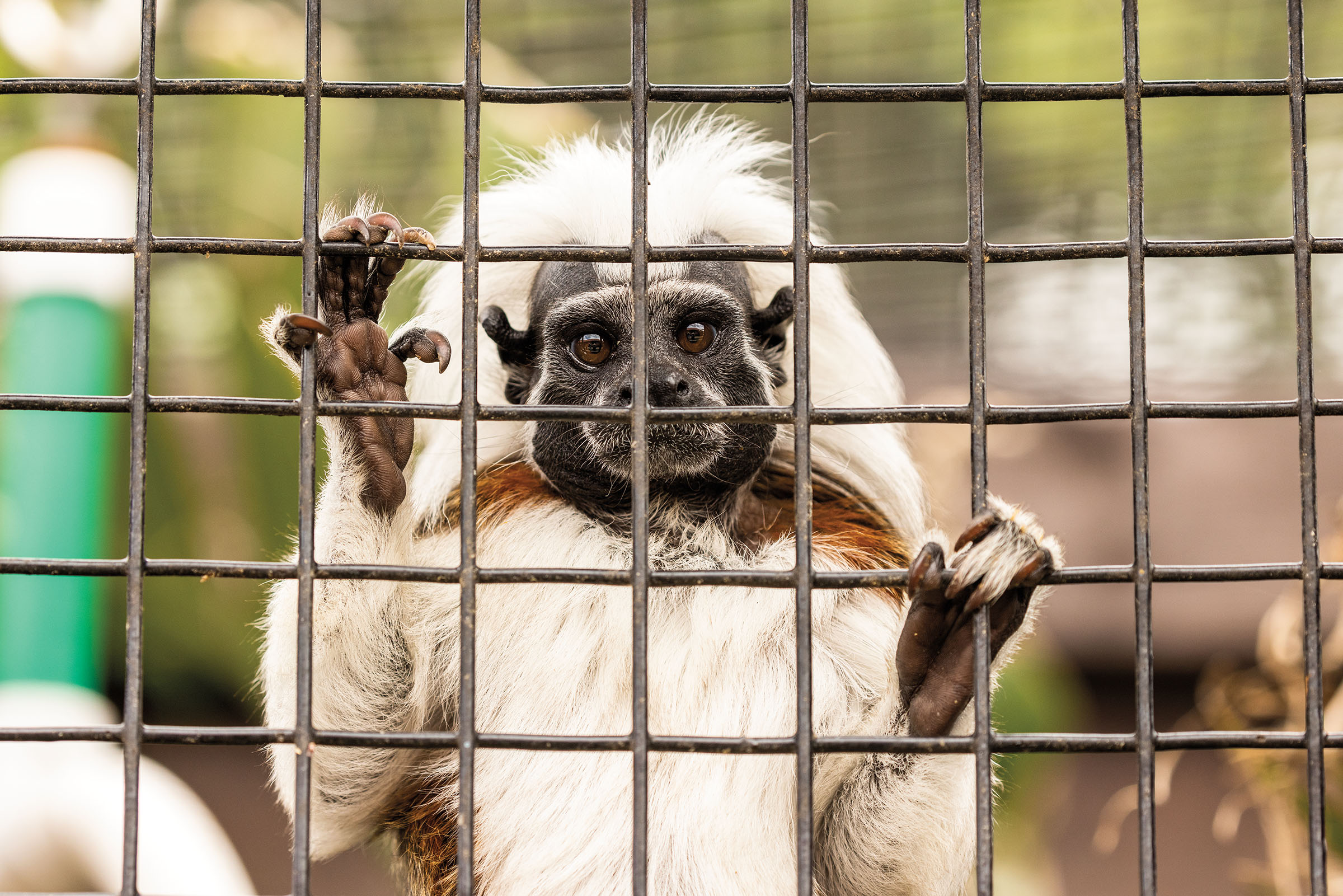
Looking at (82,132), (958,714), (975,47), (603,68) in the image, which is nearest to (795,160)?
(975,47)

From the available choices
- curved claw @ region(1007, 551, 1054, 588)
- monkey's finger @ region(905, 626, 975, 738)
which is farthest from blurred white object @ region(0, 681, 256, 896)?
curved claw @ region(1007, 551, 1054, 588)

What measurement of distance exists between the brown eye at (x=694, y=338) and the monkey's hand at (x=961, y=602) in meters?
1.04

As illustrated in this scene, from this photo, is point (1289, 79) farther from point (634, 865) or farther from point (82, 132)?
point (82, 132)

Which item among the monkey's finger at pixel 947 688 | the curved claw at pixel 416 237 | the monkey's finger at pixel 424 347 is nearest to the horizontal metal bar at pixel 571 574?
the monkey's finger at pixel 947 688

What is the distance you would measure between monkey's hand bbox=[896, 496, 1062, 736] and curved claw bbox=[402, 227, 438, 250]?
38.9 inches

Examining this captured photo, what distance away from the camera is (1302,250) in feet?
6.14

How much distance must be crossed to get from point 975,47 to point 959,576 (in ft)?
2.81

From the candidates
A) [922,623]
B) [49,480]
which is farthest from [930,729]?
[49,480]

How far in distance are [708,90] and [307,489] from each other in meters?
0.87

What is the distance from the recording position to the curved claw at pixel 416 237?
206 cm

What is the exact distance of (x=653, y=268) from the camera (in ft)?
10.1

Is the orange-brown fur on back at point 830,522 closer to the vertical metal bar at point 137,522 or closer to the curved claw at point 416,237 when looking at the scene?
the curved claw at point 416,237

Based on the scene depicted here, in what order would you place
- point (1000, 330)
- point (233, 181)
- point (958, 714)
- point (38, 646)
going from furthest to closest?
point (1000, 330), point (233, 181), point (38, 646), point (958, 714)

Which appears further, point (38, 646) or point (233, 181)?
point (233, 181)
